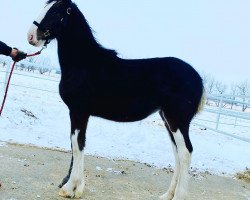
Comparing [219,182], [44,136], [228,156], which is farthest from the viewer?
[228,156]

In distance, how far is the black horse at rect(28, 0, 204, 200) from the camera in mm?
4332

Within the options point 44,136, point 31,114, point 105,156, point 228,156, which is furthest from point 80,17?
point 228,156

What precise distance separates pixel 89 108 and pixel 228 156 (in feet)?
18.5

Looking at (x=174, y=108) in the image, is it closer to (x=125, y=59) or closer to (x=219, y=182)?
(x=125, y=59)

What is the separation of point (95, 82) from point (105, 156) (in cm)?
313

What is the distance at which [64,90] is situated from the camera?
14.2 feet

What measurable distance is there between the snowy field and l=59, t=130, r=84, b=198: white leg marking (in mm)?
2928

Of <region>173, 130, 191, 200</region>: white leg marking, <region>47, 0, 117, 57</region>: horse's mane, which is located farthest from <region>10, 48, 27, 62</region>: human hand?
<region>173, 130, 191, 200</region>: white leg marking

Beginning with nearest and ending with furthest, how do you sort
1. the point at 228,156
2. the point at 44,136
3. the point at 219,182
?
the point at 219,182, the point at 44,136, the point at 228,156

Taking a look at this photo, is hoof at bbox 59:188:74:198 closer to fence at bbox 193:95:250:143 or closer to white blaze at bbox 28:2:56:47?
white blaze at bbox 28:2:56:47

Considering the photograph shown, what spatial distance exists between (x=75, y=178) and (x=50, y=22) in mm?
1830

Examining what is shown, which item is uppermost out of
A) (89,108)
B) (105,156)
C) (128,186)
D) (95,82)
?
(95,82)

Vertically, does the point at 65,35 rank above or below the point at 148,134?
above

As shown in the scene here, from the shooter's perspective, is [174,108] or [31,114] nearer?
[174,108]
